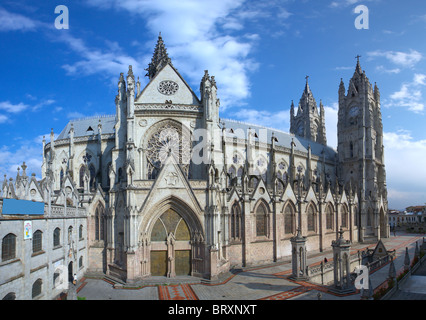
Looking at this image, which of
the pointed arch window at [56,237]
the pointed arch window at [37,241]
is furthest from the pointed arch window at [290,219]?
the pointed arch window at [37,241]

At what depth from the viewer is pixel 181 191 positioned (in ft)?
93.3

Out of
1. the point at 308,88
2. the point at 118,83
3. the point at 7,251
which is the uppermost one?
the point at 308,88

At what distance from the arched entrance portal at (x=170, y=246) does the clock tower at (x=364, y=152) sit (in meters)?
40.0

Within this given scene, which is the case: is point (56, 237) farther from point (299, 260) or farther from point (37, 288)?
point (299, 260)

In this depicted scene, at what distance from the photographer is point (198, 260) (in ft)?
92.8

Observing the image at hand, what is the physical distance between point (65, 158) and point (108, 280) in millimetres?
22128

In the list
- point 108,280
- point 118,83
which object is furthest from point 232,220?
point 118,83

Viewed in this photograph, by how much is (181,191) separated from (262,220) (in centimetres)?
1263

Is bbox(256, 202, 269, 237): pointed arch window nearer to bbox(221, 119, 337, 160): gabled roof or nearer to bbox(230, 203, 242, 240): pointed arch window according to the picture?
bbox(230, 203, 242, 240): pointed arch window

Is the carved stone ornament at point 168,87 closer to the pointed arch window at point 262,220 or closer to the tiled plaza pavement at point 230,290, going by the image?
the pointed arch window at point 262,220

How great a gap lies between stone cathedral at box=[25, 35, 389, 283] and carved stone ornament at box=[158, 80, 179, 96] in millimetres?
118

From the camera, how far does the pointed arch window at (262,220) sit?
36.5 meters

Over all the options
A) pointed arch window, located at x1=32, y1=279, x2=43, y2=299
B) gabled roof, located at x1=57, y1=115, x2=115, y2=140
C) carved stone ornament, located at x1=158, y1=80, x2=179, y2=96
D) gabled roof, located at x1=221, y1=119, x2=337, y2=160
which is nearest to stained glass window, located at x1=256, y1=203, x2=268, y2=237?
gabled roof, located at x1=221, y1=119, x2=337, y2=160
